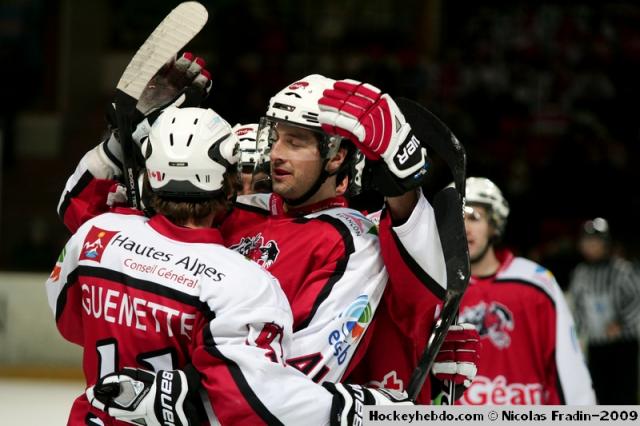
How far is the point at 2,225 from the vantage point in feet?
27.2

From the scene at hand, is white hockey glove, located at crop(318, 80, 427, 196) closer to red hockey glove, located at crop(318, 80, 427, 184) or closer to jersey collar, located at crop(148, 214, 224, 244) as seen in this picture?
red hockey glove, located at crop(318, 80, 427, 184)

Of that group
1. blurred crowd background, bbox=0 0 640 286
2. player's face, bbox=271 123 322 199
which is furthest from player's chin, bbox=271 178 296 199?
blurred crowd background, bbox=0 0 640 286

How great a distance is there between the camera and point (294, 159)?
2367 mm

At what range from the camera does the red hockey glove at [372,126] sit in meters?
2.13

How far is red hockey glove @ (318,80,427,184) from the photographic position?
6.98ft

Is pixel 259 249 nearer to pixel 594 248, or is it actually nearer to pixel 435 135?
pixel 435 135

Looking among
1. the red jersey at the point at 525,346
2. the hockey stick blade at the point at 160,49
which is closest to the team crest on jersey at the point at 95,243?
the hockey stick blade at the point at 160,49

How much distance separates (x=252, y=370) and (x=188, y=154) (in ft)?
1.46

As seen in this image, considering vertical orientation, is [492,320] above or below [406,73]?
below

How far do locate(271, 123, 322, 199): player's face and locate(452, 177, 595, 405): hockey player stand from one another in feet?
5.36

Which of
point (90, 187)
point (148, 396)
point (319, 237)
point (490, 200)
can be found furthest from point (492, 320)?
point (148, 396)

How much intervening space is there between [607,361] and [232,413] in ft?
15.8

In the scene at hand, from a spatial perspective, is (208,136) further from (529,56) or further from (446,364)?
(529,56)

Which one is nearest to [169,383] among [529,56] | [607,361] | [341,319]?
[341,319]
